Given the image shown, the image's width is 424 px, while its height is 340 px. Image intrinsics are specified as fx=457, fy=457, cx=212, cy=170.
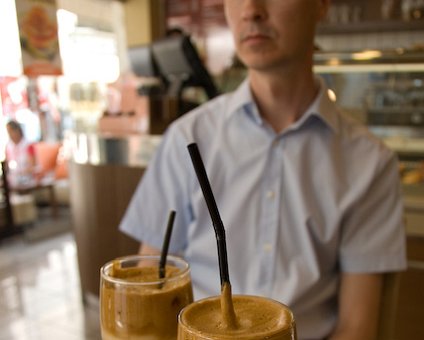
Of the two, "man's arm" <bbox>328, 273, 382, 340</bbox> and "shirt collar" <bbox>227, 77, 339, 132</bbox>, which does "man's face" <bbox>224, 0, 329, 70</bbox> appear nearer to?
"shirt collar" <bbox>227, 77, 339, 132</bbox>

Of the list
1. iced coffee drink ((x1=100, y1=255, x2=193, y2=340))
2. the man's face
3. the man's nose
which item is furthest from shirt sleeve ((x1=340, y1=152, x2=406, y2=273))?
iced coffee drink ((x1=100, y1=255, x2=193, y2=340))

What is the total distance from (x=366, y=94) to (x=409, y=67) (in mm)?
612

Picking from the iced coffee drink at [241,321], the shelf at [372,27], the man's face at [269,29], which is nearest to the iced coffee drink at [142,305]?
the iced coffee drink at [241,321]

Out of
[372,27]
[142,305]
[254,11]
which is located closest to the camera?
[142,305]

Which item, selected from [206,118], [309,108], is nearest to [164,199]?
[206,118]

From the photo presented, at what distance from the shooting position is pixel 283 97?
1.35 m

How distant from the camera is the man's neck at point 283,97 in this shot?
1.32 m

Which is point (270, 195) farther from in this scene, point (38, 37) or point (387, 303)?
point (38, 37)

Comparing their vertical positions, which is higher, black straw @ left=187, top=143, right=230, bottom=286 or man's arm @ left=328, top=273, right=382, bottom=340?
black straw @ left=187, top=143, right=230, bottom=286

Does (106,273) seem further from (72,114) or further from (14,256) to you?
(72,114)

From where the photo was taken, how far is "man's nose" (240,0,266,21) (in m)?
1.15

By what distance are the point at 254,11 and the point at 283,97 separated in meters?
0.29

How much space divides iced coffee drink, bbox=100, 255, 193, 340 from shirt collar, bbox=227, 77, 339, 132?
0.71 meters

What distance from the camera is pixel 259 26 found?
1.16 metres
